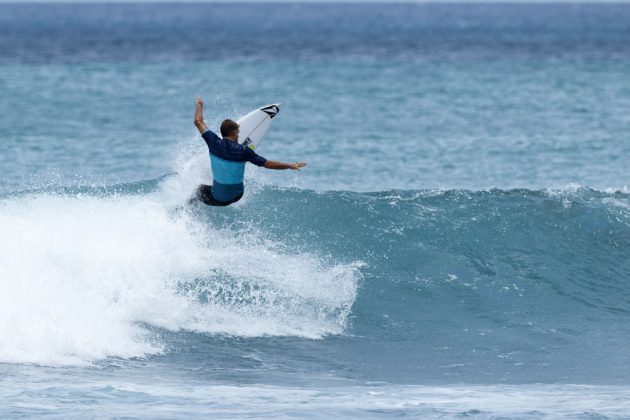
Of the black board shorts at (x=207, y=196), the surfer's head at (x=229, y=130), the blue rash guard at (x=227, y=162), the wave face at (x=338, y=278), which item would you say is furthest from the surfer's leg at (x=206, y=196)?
the surfer's head at (x=229, y=130)

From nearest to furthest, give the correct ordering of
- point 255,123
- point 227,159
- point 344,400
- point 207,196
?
point 344,400
point 227,159
point 207,196
point 255,123

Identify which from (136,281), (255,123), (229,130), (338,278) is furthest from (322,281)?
A: (255,123)

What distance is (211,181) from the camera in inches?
552

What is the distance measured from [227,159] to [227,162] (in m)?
0.05

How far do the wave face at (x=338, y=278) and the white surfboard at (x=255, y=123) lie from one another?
42.8 inches

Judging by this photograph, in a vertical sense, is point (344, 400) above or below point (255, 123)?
below

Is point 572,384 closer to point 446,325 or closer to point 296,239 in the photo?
point 446,325

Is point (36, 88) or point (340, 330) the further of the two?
point (36, 88)

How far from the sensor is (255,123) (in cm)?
1482

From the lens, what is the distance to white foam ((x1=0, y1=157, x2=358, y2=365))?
11617mm

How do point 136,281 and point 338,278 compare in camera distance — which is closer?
point 136,281

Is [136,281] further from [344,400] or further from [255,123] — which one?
[344,400]

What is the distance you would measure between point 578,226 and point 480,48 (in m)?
51.1

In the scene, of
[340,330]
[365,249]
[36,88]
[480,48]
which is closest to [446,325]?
[340,330]
